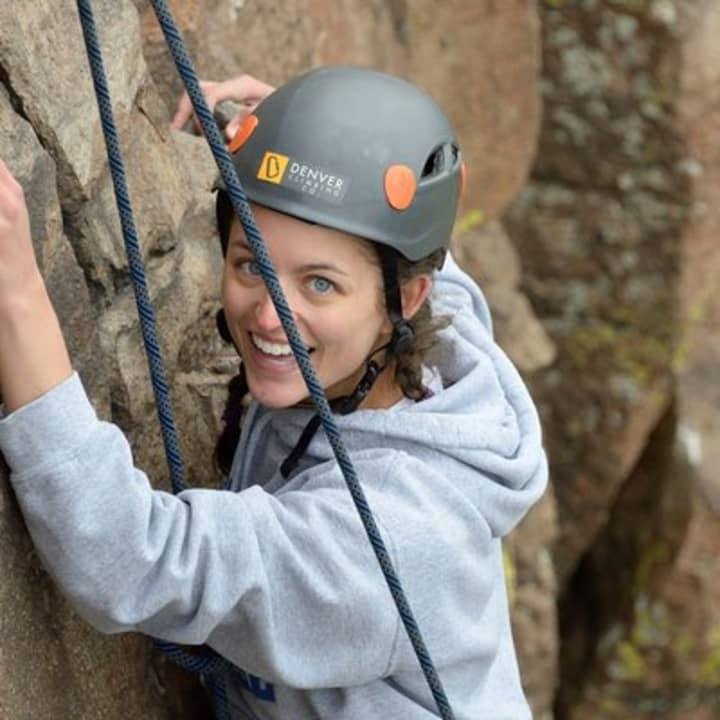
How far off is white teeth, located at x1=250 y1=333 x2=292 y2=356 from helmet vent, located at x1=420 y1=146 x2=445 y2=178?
0.35m

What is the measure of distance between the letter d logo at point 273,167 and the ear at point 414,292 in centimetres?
27

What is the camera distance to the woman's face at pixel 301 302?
2521 millimetres

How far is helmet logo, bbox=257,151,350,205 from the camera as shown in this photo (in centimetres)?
252

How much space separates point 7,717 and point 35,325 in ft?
1.71

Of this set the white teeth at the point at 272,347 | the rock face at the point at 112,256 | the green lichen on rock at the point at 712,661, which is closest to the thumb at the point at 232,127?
the rock face at the point at 112,256

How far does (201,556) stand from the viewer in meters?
2.32

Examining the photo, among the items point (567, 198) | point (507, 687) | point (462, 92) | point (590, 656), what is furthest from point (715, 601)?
point (507, 687)

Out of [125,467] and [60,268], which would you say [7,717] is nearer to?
[125,467]

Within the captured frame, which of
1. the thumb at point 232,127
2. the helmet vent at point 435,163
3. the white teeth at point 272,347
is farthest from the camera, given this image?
the thumb at point 232,127

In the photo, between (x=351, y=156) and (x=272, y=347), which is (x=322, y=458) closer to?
(x=272, y=347)

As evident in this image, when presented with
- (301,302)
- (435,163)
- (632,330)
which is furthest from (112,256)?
(632,330)

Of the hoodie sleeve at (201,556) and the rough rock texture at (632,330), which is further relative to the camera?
the rough rock texture at (632,330)

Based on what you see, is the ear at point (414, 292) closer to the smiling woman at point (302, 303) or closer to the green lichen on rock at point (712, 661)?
the smiling woman at point (302, 303)

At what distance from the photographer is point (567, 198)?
7133 millimetres
